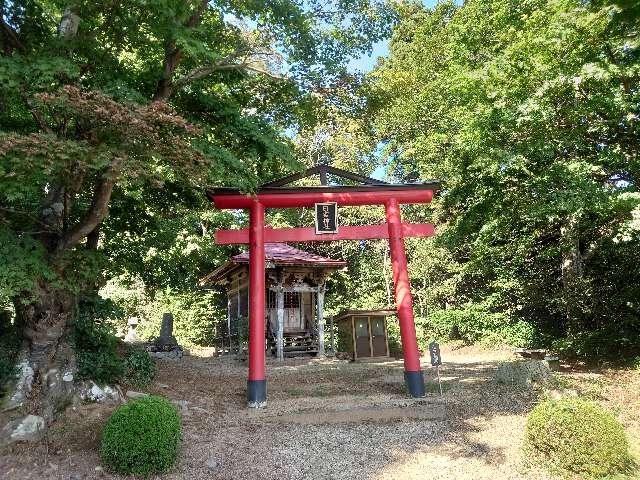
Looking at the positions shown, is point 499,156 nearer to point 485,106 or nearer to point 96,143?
point 485,106

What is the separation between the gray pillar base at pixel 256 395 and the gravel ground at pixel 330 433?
0.18 meters

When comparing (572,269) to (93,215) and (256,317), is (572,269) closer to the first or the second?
(256,317)

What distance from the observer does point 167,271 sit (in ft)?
31.8

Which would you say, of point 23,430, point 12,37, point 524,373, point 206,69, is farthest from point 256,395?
point 12,37

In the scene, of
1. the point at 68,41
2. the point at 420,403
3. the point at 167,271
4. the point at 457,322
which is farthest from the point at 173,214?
the point at 457,322

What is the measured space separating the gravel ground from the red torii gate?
62 centimetres

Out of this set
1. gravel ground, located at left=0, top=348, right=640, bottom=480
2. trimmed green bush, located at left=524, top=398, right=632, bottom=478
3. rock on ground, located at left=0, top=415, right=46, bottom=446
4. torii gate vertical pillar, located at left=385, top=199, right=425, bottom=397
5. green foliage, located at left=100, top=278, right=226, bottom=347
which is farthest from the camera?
green foliage, located at left=100, top=278, right=226, bottom=347

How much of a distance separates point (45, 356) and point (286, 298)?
10481 mm

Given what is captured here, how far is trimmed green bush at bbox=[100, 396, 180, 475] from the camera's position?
508 cm

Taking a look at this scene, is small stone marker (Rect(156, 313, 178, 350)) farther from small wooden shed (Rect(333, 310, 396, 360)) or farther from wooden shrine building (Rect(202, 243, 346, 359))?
small wooden shed (Rect(333, 310, 396, 360))

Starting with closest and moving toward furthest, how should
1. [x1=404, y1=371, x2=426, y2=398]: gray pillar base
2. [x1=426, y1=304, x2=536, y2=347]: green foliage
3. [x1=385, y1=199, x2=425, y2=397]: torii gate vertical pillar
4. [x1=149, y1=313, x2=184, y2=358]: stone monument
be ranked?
[x1=404, y1=371, x2=426, y2=398]: gray pillar base, [x1=385, y1=199, x2=425, y2=397]: torii gate vertical pillar, [x1=149, y1=313, x2=184, y2=358]: stone monument, [x1=426, y1=304, x2=536, y2=347]: green foliage

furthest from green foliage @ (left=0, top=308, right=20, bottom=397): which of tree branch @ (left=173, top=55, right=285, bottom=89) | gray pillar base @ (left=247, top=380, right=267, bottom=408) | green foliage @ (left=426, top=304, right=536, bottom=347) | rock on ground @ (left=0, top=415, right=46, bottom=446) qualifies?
green foliage @ (left=426, top=304, right=536, bottom=347)

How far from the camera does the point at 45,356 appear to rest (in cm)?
675

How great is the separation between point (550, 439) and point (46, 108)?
7.06m
